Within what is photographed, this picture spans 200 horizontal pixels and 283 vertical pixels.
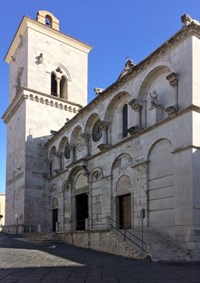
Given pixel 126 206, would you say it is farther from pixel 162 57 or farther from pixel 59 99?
pixel 59 99

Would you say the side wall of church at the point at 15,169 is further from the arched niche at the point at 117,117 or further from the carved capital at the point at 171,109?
the carved capital at the point at 171,109

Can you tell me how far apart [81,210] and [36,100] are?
12053mm

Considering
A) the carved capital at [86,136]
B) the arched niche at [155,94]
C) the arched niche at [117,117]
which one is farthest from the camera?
the carved capital at [86,136]

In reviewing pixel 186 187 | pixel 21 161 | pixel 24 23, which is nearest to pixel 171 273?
pixel 186 187

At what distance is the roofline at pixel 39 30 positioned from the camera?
34.1m

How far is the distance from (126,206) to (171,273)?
931 cm

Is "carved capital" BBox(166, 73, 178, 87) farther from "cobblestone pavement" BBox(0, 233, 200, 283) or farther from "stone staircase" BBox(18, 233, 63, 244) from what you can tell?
"stone staircase" BBox(18, 233, 63, 244)

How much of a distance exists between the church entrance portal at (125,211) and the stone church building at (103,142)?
55 millimetres

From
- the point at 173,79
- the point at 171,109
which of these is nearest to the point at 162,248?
the point at 171,109

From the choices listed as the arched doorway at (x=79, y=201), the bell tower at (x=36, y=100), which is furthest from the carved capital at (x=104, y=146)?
the bell tower at (x=36, y=100)

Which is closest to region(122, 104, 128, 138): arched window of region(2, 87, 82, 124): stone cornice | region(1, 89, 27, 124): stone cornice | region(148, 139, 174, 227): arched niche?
region(148, 139, 174, 227): arched niche

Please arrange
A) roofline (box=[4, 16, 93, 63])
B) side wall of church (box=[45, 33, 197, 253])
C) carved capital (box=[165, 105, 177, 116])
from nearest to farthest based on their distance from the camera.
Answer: side wall of church (box=[45, 33, 197, 253]), carved capital (box=[165, 105, 177, 116]), roofline (box=[4, 16, 93, 63])

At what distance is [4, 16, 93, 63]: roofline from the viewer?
34125 millimetres

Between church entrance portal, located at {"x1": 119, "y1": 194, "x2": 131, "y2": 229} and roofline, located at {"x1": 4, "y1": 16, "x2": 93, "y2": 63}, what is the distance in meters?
21.7
